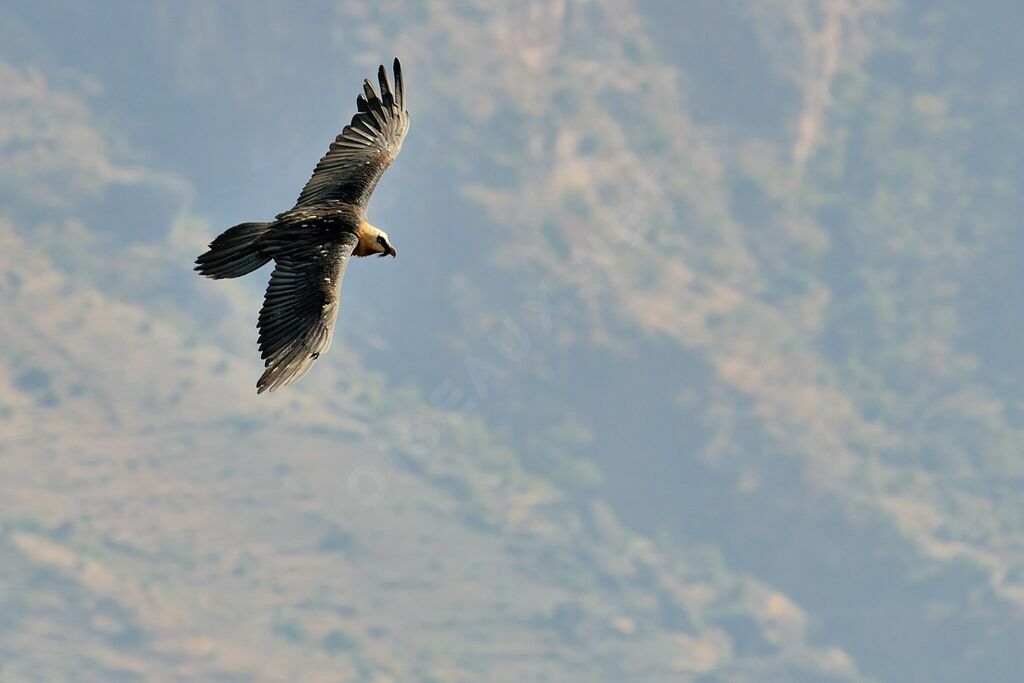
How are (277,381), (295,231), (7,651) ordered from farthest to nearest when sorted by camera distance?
(7,651) < (295,231) < (277,381)

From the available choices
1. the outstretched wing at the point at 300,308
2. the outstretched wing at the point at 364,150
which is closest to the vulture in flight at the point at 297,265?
the outstretched wing at the point at 300,308

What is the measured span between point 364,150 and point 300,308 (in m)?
6.12

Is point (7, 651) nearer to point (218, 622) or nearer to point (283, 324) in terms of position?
point (218, 622)

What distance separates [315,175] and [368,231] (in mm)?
2746

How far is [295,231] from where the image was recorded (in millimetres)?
27734

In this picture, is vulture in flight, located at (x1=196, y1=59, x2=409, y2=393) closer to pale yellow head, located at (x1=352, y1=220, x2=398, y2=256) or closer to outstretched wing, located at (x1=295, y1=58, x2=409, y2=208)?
pale yellow head, located at (x1=352, y1=220, x2=398, y2=256)

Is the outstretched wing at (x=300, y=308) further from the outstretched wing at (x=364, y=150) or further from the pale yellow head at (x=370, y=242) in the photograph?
the outstretched wing at (x=364, y=150)

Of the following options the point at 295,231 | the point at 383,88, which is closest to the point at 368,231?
the point at 295,231

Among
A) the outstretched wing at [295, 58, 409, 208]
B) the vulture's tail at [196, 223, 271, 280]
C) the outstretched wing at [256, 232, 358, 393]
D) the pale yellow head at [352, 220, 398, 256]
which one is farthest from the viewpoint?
the outstretched wing at [295, 58, 409, 208]

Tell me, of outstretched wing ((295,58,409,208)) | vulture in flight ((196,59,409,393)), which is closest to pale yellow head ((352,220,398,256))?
vulture in flight ((196,59,409,393))

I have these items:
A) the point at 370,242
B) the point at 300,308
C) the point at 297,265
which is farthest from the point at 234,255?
the point at 370,242

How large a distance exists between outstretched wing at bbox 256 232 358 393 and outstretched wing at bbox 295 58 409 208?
10.4 feet

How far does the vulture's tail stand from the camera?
87.1 ft

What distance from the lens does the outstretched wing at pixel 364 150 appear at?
31.1 meters
